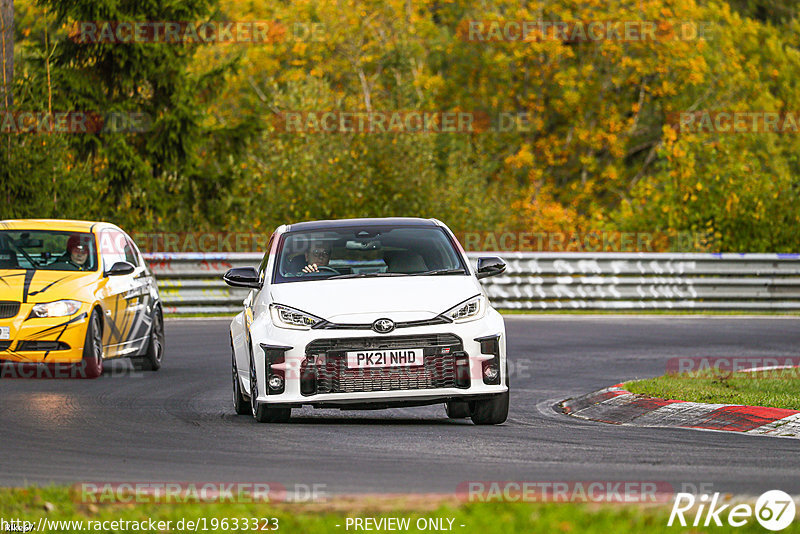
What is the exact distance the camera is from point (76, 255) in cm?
1577

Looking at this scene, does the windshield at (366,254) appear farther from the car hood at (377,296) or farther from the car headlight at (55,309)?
the car headlight at (55,309)

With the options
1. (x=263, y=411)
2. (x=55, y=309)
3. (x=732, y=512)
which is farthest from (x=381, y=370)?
(x=55, y=309)

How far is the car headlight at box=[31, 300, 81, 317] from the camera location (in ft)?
47.6

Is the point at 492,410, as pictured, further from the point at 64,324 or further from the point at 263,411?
the point at 64,324

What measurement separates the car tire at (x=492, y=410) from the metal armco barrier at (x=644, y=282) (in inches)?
619

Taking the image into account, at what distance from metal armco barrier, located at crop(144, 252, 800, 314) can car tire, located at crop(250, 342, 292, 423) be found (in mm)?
15850

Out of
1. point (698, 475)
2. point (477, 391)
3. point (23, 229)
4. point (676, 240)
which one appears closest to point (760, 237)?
point (676, 240)

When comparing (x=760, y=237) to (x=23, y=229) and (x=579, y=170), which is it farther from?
(x=579, y=170)

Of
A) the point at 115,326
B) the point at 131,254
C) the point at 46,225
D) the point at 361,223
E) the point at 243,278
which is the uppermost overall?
the point at 361,223

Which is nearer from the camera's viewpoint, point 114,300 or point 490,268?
point 490,268

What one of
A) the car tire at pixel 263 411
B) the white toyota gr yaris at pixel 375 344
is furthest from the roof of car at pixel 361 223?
the car tire at pixel 263 411

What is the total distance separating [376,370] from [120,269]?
18.6 ft

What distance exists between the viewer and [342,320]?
10.8 metres

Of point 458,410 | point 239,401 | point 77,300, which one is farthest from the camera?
point 77,300
